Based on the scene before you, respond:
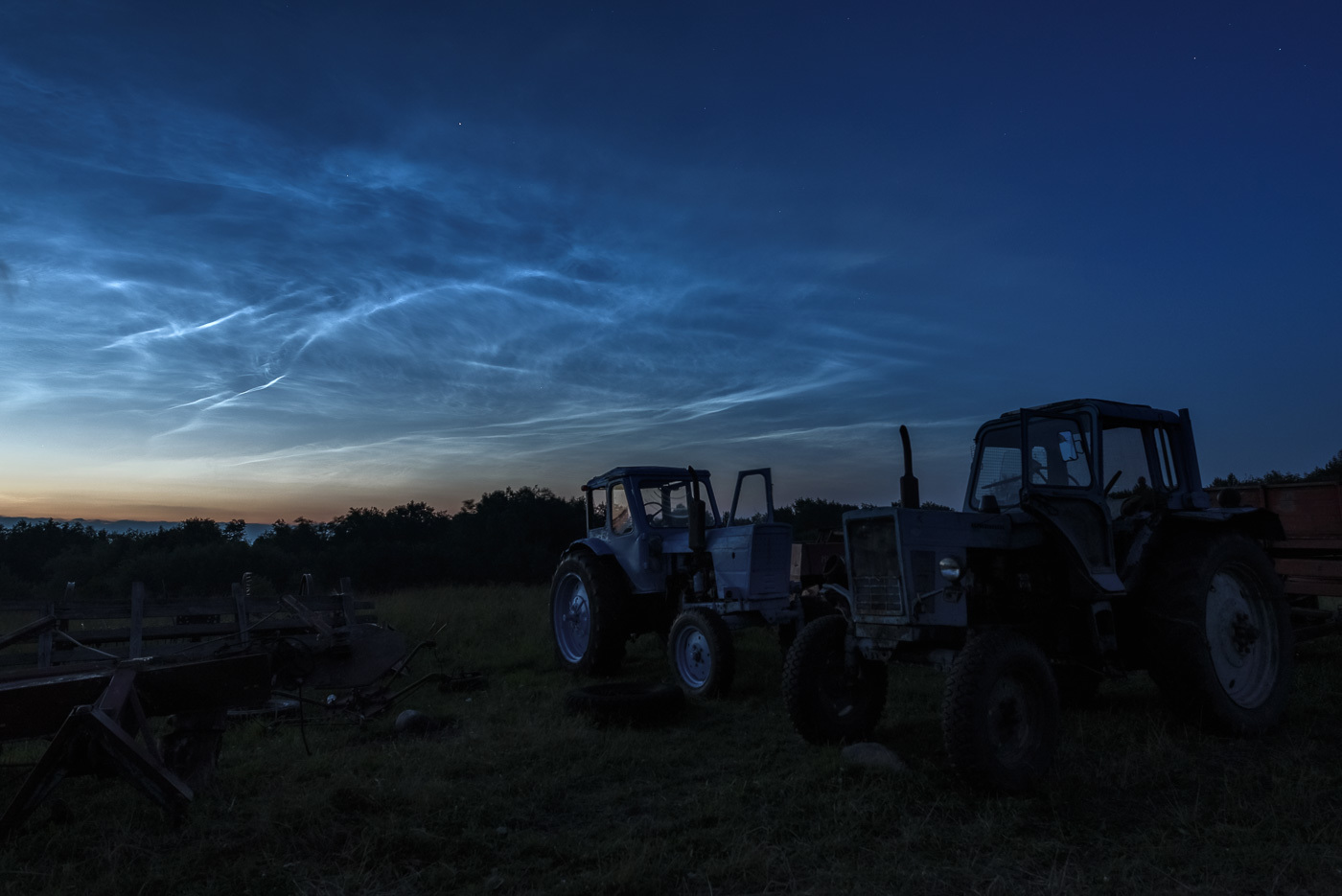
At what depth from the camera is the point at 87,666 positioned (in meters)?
5.25

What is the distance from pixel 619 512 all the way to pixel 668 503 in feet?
2.00

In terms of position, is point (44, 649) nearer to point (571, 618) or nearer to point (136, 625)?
point (136, 625)

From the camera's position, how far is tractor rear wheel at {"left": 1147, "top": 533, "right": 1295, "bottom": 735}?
5.45 m

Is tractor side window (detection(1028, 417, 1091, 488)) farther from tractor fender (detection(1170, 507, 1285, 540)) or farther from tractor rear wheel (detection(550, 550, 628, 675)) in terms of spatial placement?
tractor rear wheel (detection(550, 550, 628, 675))

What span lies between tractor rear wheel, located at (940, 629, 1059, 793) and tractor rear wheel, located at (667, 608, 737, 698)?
311cm

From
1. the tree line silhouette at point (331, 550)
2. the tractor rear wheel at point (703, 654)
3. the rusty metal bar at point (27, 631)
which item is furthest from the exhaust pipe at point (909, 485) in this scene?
the tree line silhouette at point (331, 550)

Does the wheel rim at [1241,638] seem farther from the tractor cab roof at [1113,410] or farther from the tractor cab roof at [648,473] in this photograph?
the tractor cab roof at [648,473]

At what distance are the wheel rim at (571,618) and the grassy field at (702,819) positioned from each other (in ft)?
12.1

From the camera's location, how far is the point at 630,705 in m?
6.52

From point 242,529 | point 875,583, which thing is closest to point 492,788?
point 875,583

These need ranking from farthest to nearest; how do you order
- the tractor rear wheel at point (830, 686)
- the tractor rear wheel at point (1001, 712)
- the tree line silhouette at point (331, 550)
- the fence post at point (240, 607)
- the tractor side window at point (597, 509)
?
the tree line silhouette at point (331, 550), the tractor side window at point (597, 509), the fence post at point (240, 607), the tractor rear wheel at point (830, 686), the tractor rear wheel at point (1001, 712)

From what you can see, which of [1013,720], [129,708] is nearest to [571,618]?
[129,708]

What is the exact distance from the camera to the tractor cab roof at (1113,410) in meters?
6.06

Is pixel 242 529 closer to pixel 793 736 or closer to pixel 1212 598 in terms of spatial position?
pixel 793 736
